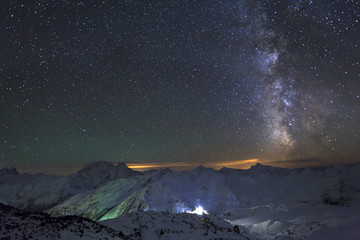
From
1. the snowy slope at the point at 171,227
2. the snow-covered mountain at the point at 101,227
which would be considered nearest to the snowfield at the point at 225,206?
the snowy slope at the point at 171,227

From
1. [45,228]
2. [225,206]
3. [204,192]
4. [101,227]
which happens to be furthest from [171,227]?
[204,192]

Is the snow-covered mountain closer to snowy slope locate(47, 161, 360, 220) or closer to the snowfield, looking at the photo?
the snowfield

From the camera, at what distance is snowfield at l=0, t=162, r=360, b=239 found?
2394 cm

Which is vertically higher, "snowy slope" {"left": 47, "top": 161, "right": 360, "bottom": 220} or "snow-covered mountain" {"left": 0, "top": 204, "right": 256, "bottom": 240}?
"snow-covered mountain" {"left": 0, "top": 204, "right": 256, "bottom": 240}

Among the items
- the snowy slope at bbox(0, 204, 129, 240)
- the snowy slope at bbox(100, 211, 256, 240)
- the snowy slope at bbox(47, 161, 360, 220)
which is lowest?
the snowy slope at bbox(47, 161, 360, 220)

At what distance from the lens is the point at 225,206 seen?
117m

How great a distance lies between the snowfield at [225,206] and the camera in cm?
2394

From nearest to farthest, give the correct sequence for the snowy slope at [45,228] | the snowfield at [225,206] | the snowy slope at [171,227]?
the snowy slope at [45,228] < the snowy slope at [171,227] < the snowfield at [225,206]

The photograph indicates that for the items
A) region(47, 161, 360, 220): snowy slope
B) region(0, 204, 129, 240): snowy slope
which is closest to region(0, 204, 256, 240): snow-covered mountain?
region(0, 204, 129, 240): snowy slope

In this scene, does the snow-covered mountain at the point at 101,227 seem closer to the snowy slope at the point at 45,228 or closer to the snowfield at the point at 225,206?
the snowy slope at the point at 45,228

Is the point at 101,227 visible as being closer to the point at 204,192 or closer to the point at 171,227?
the point at 171,227

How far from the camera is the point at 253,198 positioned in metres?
135

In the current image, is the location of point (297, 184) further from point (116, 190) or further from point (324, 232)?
point (324, 232)

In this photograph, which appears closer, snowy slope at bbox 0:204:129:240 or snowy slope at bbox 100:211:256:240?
snowy slope at bbox 0:204:129:240
